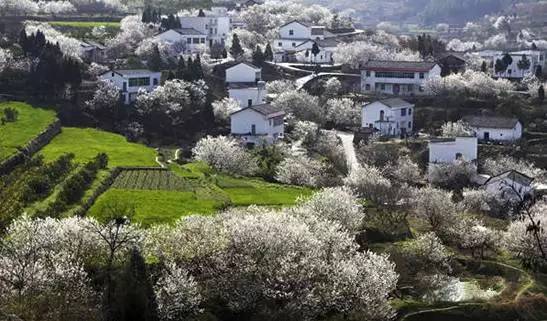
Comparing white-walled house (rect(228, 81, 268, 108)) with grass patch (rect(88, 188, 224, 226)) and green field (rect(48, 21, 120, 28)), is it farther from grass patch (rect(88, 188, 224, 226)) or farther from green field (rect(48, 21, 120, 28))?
grass patch (rect(88, 188, 224, 226))

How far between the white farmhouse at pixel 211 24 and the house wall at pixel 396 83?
1795cm

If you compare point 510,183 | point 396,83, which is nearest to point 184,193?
point 510,183

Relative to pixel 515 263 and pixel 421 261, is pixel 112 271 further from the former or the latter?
pixel 515 263

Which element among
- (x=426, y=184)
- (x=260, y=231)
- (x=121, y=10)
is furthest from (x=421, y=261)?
(x=121, y=10)

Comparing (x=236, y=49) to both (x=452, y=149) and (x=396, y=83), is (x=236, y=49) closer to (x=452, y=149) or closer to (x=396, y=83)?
(x=396, y=83)

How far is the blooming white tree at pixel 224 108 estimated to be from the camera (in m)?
62.2

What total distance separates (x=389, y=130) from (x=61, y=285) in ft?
140

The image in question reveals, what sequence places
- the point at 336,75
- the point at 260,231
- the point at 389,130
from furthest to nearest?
the point at 336,75 → the point at 389,130 → the point at 260,231

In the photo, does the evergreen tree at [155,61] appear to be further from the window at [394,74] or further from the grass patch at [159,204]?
the grass patch at [159,204]

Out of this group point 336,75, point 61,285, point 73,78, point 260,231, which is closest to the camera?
point 61,285

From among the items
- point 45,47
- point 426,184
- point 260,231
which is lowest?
point 426,184

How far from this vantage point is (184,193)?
3978 cm

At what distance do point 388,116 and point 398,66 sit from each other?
387 inches

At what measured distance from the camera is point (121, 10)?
94.4 m
